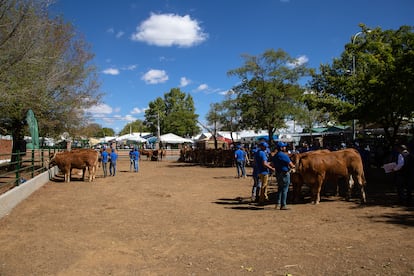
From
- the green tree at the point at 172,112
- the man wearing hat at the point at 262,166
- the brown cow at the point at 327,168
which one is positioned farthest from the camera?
the green tree at the point at 172,112

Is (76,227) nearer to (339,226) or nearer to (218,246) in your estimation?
(218,246)

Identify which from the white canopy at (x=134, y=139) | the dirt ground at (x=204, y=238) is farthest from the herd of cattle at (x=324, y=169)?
the white canopy at (x=134, y=139)

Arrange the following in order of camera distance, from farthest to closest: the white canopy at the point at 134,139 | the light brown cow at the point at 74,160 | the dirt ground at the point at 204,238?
the white canopy at the point at 134,139, the light brown cow at the point at 74,160, the dirt ground at the point at 204,238

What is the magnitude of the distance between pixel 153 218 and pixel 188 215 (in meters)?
0.85

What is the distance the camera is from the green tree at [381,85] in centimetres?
1135

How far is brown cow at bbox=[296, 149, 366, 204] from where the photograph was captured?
912cm

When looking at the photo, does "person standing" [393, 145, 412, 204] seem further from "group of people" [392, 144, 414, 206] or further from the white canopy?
the white canopy

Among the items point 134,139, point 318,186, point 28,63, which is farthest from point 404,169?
point 134,139

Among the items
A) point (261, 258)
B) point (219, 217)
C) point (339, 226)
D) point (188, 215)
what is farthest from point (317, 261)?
point (188, 215)

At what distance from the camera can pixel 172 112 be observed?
6888 cm

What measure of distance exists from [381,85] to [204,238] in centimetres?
938

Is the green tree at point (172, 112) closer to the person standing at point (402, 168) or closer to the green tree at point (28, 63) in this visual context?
the green tree at point (28, 63)

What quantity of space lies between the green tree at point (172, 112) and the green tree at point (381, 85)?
50.3 metres

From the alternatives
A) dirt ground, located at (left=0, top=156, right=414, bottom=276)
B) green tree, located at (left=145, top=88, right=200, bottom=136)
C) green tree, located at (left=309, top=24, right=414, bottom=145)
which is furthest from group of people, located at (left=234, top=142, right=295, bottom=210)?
green tree, located at (left=145, top=88, right=200, bottom=136)
